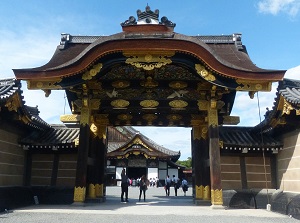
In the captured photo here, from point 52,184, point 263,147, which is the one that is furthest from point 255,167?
point 52,184

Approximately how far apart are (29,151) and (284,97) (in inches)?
406

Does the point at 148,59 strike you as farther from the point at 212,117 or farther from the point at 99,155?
the point at 99,155

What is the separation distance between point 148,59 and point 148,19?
324cm

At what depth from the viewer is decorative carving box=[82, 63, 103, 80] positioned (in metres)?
9.52

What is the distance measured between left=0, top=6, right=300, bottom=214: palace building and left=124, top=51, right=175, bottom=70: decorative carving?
0.03 metres

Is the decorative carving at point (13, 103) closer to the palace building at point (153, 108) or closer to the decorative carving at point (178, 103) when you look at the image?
the palace building at point (153, 108)

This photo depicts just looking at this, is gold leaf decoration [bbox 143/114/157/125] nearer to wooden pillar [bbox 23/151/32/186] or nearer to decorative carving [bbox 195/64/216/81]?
decorative carving [bbox 195/64/216/81]

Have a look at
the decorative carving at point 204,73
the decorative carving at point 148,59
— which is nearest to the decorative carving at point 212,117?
the decorative carving at point 204,73

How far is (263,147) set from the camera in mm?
11602

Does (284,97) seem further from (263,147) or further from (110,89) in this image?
(110,89)

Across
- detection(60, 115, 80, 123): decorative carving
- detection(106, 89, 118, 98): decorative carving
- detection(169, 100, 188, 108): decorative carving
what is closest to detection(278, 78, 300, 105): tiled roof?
detection(169, 100, 188, 108): decorative carving

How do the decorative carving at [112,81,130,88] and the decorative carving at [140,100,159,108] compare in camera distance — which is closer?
the decorative carving at [112,81,130,88]

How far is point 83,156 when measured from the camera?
32.3ft

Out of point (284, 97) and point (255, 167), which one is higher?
point (284, 97)
